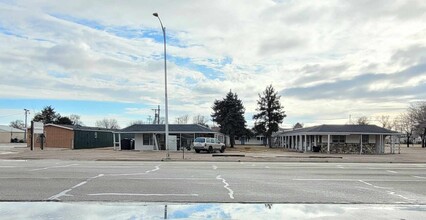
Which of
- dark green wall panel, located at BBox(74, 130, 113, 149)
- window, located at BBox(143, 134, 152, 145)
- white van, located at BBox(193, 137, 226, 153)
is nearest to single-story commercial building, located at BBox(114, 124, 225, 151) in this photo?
window, located at BBox(143, 134, 152, 145)

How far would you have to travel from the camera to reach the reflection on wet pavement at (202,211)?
26.2 feet

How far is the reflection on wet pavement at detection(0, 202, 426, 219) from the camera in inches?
314

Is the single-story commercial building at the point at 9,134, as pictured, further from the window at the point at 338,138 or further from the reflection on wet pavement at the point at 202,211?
the reflection on wet pavement at the point at 202,211

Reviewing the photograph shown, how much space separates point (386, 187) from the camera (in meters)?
13.2

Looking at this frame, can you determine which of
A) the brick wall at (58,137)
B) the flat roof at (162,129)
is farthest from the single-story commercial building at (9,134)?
the flat roof at (162,129)

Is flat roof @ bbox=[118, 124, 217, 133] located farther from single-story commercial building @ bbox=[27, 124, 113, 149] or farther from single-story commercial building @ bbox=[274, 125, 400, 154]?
single-story commercial building @ bbox=[274, 125, 400, 154]

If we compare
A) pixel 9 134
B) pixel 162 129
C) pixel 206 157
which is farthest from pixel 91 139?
pixel 9 134

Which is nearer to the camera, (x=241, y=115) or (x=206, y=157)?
(x=206, y=157)

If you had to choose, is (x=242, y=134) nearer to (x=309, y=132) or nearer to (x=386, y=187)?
(x=309, y=132)

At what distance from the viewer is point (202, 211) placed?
848 cm

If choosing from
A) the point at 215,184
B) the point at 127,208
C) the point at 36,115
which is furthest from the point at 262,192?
the point at 36,115

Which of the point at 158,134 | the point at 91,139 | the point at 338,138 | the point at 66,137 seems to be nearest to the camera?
the point at 338,138

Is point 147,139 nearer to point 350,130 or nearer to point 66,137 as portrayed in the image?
point 66,137

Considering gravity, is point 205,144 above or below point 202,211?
above
